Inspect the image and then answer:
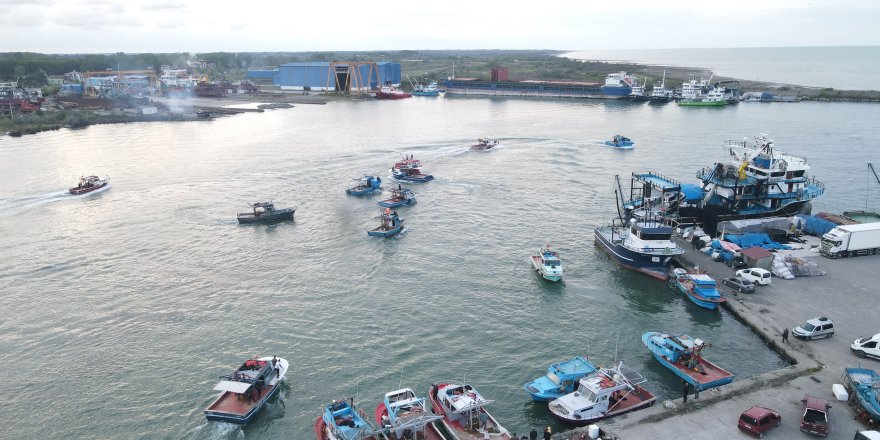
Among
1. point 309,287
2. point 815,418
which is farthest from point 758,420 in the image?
point 309,287

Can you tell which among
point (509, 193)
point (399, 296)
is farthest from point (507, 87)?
point (399, 296)

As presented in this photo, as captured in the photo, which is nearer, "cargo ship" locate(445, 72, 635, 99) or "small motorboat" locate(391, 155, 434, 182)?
"small motorboat" locate(391, 155, 434, 182)

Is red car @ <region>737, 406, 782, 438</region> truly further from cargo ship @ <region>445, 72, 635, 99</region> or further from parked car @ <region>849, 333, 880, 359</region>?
cargo ship @ <region>445, 72, 635, 99</region>

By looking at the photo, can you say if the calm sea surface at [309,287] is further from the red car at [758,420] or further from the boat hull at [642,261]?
the red car at [758,420]

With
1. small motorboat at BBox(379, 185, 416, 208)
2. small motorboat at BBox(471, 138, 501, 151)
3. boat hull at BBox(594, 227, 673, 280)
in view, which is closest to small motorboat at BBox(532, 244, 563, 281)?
boat hull at BBox(594, 227, 673, 280)

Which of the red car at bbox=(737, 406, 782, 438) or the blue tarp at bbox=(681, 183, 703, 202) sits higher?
the blue tarp at bbox=(681, 183, 703, 202)

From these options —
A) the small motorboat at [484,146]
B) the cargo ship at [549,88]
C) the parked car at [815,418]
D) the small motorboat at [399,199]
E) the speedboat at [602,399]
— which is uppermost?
the cargo ship at [549,88]

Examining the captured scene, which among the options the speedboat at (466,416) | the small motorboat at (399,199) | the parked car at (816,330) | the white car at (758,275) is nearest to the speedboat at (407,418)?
the speedboat at (466,416)

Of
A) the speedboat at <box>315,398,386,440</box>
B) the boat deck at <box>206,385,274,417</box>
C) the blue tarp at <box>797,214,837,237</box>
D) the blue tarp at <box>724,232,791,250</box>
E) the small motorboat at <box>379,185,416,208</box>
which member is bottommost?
the boat deck at <box>206,385,274,417</box>
